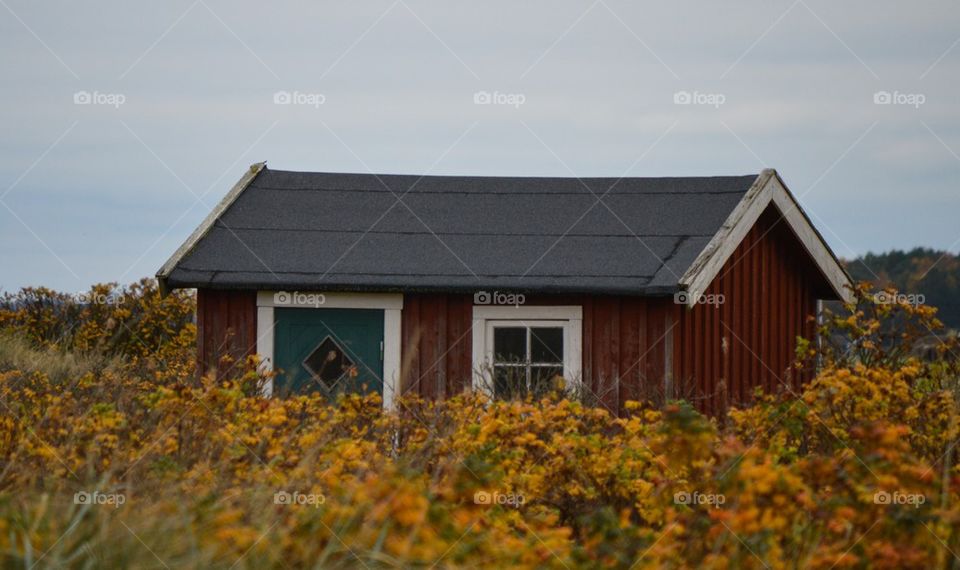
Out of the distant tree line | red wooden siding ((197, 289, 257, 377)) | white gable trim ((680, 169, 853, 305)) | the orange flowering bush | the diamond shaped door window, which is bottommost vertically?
the orange flowering bush

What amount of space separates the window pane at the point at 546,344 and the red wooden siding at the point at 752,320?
1216mm

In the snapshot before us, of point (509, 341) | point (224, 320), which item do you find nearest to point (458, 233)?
point (509, 341)

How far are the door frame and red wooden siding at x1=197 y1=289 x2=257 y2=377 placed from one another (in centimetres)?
13

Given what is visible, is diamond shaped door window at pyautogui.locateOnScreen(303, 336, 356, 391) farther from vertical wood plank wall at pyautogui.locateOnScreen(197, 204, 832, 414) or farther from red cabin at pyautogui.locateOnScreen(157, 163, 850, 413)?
vertical wood plank wall at pyautogui.locateOnScreen(197, 204, 832, 414)

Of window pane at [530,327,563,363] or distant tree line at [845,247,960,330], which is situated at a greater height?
distant tree line at [845,247,960,330]

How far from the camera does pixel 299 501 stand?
5809 millimetres

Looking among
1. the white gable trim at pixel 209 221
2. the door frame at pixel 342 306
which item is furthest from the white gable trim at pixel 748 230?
the white gable trim at pixel 209 221

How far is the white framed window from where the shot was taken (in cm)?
1259

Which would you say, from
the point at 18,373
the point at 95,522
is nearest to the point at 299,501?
the point at 95,522

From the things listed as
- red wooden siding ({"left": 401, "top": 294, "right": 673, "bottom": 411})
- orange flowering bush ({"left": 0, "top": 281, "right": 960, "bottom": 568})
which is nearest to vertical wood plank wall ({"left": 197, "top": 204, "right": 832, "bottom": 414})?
red wooden siding ({"left": 401, "top": 294, "right": 673, "bottom": 411})

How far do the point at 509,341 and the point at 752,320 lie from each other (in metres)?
3.26

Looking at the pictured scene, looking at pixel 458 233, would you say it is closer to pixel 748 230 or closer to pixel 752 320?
pixel 748 230

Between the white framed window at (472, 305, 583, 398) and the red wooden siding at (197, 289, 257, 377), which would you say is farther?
the red wooden siding at (197, 289, 257, 377)

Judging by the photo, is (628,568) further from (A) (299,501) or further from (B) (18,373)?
(B) (18,373)
